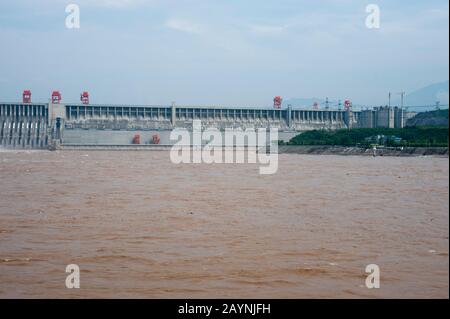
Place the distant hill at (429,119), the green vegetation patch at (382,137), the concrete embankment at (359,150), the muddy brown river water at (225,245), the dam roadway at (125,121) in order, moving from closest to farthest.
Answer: the muddy brown river water at (225,245), the concrete embankment at (359,150), the green vegetation patch at (382,137), the distant hill at (429,119), the dam roadway at (125,121)

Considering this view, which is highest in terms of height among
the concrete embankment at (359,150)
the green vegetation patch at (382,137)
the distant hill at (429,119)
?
the distant hill at (429,119)

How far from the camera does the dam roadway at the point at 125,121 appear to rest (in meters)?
63.5

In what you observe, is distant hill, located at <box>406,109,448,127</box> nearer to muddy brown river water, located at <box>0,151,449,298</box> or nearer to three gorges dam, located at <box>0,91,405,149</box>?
three gorges dam, located at <box>0,91,405,149</box>

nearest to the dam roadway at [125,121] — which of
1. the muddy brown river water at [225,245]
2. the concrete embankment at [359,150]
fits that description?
the concrete embankment at [359,150]

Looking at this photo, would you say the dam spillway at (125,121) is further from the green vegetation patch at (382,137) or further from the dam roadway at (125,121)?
the green vegetation patch at (382,137)

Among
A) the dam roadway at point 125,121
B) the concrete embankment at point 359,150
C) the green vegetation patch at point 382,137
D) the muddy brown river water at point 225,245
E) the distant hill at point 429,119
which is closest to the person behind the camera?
the muddy brown river water at point 225,245

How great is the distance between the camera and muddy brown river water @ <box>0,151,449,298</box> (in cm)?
577

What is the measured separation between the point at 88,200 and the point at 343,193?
597 cm

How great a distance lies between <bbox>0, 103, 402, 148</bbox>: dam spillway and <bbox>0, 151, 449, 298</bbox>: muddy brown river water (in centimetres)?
5154

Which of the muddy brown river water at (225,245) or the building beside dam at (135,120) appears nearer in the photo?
the muddy brown river water at (225,245)

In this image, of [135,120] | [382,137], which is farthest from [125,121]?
[382,137]

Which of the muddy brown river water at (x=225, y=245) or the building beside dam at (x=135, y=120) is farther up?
the building beside dam at (x=135, y=120)
